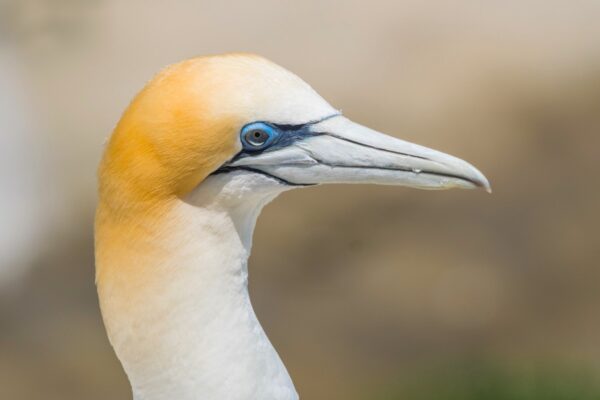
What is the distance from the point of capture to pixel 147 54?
1193 cm

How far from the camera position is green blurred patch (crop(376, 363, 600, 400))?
24.5ft

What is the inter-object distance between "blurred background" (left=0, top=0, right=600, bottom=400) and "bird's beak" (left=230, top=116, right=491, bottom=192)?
4.36 meters

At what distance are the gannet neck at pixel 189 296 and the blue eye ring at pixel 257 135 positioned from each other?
134mm

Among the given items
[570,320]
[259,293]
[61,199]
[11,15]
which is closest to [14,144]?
[61,199]

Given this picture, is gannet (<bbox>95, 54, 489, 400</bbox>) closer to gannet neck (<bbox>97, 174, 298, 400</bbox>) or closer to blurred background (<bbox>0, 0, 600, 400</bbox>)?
gannet neck (<bbox>97, 174, 298, 400</bbox>)

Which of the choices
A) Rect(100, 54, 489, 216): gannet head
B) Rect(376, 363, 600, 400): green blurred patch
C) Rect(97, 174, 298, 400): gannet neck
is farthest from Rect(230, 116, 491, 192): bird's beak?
Rect(376, 363, 600, 400): green blurred patch

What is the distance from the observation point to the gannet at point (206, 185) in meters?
3.27

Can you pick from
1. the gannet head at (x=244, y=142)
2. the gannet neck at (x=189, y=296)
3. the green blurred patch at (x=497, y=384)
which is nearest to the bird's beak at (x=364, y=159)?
the gannet head at (x=244, y=142)

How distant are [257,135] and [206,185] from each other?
0.70 feet

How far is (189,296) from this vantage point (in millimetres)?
3406

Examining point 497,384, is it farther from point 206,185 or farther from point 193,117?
point 193,117

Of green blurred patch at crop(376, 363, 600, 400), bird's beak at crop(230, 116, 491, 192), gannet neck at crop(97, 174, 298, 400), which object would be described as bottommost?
green blurred patch at crop(376, 363, 600, 400)

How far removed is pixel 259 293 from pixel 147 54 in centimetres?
383

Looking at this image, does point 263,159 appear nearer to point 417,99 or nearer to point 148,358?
point 148,358
